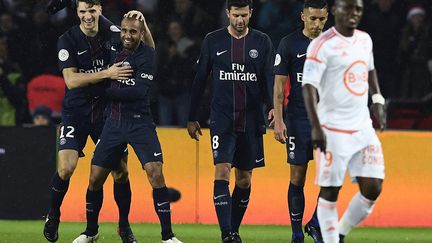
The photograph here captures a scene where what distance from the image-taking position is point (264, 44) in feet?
39.0

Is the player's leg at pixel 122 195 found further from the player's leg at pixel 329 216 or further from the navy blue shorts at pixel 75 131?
the player's leg at pixel 329 216

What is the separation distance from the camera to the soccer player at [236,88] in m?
11.7

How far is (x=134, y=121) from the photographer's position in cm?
1134

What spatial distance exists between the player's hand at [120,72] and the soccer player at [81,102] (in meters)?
0.31

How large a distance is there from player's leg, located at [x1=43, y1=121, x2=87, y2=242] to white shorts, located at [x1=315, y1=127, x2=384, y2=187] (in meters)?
2.92

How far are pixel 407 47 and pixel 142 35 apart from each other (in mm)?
6180

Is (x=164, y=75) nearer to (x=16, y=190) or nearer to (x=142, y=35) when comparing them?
(x=16, y=190)

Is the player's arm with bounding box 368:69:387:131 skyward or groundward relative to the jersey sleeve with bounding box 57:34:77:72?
groundward

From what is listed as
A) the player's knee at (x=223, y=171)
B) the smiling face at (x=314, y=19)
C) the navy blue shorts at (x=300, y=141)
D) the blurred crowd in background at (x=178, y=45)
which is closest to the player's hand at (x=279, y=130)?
the navy blue shorts at (x=300, y=141)

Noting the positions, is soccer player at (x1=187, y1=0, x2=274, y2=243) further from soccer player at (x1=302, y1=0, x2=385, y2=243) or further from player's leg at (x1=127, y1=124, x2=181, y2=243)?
soccer player at (x1=302, y1=0, x2=385, y2=243)

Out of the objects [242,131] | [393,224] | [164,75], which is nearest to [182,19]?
[164,75]

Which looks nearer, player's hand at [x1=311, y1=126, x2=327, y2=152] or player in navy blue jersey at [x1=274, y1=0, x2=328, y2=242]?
player's hand at [x1=311, y1=126, x2=327, y2=152]

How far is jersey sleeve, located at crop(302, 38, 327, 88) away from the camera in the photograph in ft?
31.5

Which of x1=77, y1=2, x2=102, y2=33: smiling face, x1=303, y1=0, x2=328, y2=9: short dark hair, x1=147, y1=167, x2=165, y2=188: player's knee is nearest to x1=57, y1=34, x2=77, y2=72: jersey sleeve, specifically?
x1=77, y1=2, x2=102, y2=33: smiling face
